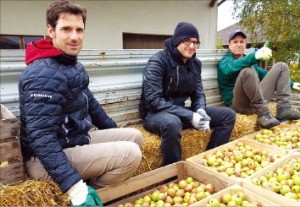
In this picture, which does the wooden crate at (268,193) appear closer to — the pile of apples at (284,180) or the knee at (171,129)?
the pile of apples at (284,180)

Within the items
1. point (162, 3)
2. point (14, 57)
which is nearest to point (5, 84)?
point (14, 57)

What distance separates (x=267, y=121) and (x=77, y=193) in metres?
2.54

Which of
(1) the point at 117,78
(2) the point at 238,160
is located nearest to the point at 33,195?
(1) the point at 117,78

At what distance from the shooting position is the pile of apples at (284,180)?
2.24 meters

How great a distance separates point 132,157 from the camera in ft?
6.83

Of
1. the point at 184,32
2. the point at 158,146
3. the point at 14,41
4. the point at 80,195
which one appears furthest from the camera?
the point at 14,41

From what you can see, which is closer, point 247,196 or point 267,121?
point 247,196

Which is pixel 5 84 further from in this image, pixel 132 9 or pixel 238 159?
pixel 132 9

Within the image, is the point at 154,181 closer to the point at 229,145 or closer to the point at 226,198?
the point at 226,198

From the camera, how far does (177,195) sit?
238cm

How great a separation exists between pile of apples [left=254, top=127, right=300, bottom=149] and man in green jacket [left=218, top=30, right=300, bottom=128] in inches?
4.5

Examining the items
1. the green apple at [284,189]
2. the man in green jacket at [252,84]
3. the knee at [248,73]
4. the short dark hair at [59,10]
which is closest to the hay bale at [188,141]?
the man in green jacket at [252,84]

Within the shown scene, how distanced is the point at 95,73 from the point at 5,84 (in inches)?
33.2

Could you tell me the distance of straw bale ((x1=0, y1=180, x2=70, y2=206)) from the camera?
5.87 feet
